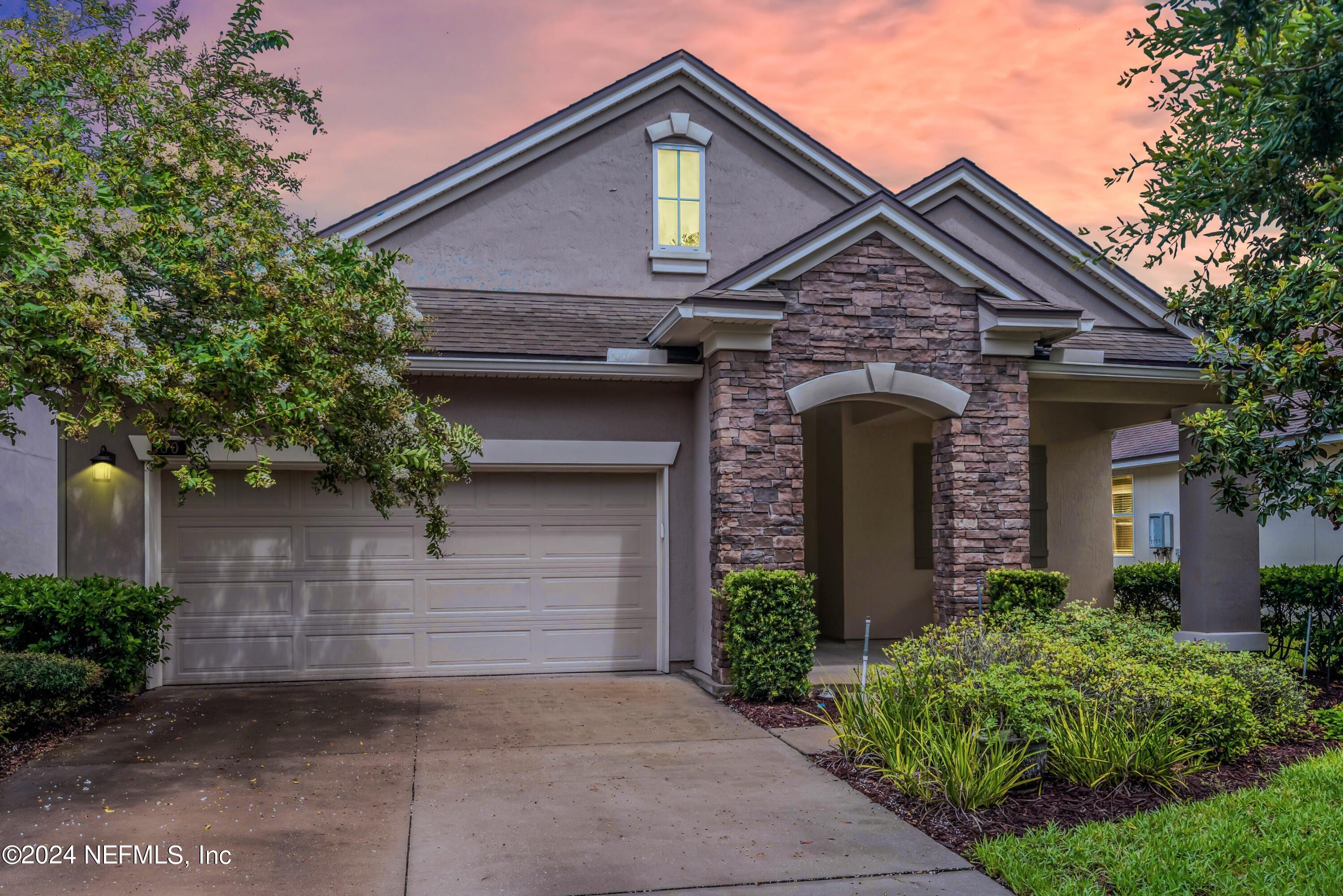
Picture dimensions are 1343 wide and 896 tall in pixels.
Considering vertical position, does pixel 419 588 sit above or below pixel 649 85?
below

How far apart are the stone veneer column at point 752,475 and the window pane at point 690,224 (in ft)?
9.42

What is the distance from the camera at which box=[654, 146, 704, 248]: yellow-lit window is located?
12.4m

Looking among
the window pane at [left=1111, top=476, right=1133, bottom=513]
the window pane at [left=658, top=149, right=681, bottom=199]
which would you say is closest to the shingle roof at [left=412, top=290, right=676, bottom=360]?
the window pane at [left=658, top=149, right=681, bottom=199]

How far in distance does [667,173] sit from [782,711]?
274 inches

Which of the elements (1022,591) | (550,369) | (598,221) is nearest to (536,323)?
(550,369)

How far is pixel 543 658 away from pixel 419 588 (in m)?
1.56

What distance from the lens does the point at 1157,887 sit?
4.77m

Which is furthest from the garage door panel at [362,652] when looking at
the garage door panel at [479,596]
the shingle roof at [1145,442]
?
the shingle roof at [1145,442]

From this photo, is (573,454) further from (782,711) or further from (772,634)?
(782,711)

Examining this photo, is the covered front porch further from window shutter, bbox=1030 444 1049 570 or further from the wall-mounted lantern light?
the wall-mounted lantern light

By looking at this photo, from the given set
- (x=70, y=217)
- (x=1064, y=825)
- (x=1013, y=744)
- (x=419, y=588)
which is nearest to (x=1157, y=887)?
(x=1064, y=825)

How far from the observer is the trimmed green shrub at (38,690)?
→ 25.4 ft

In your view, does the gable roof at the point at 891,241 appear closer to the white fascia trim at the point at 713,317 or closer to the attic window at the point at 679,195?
the white fascia trim at the point at 713,317

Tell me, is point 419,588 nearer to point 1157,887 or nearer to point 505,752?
point 505,752
